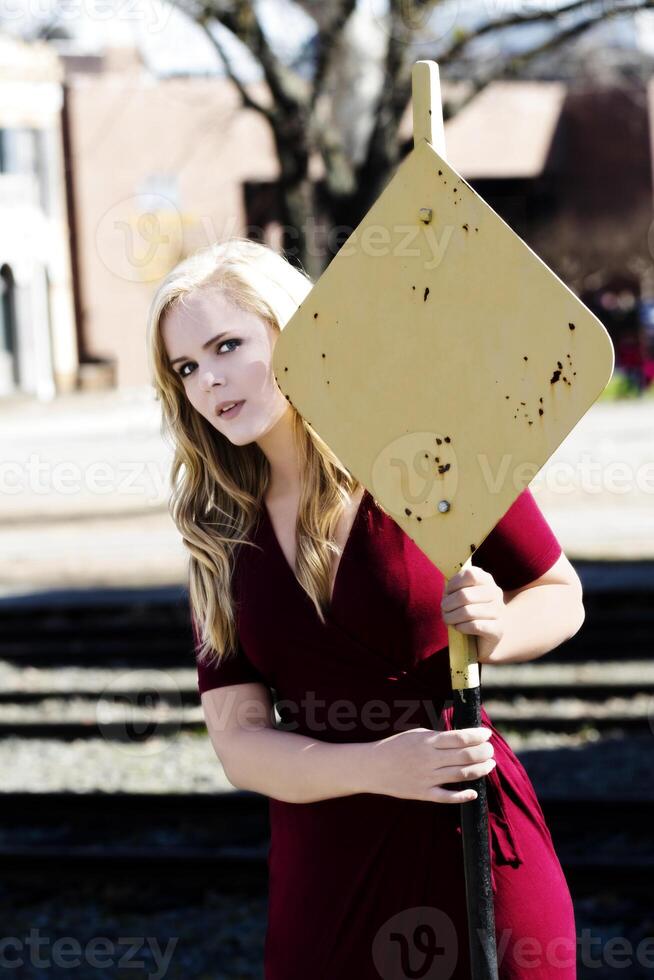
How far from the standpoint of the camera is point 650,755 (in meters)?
6.13

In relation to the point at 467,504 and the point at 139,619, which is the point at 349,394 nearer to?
the point at 467,504

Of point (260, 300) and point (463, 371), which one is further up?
point (260, 300)

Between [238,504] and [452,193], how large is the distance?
23.5 inches

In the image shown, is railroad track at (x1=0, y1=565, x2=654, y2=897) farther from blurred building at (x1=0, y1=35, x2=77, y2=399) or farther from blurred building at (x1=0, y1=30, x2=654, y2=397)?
blurred building at (x1=0, y1=35, x2=77, y2=399)

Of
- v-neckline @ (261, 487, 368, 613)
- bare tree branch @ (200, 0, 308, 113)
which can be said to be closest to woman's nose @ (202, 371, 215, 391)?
v-neckline @ (261, 487, 368, 613)

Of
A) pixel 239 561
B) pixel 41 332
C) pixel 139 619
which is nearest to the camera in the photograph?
pixel 239 561

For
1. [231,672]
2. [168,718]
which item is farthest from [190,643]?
[231,672]

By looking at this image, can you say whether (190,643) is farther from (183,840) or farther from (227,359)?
(227,359)

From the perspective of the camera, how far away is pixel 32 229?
31.4 m

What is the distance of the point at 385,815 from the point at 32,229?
3126 centimetres

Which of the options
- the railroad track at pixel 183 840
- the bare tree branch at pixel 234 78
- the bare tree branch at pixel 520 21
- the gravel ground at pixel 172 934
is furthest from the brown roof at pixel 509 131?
the gravel ground at pixel 172 934

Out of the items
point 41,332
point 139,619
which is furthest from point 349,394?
point 41,332

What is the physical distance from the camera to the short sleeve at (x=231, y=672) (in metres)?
1.83

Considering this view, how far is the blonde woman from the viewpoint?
170 cm
